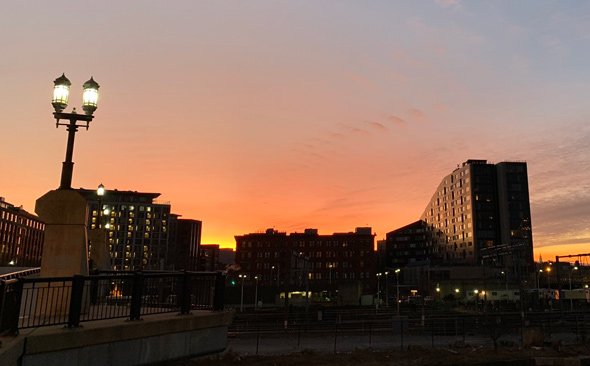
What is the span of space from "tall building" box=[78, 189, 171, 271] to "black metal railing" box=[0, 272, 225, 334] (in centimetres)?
17356

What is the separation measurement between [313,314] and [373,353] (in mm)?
35025

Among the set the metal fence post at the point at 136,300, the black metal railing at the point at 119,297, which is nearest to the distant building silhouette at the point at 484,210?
the black metal railing at the point at 119,297

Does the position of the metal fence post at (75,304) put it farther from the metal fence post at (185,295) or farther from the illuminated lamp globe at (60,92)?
the illuminated lamp globe at (60,92)

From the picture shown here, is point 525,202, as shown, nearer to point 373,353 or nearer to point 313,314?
point 313,314

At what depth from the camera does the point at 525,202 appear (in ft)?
467

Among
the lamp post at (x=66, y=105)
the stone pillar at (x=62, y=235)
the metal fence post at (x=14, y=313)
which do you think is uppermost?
the lamp post at (x=66, y=105)

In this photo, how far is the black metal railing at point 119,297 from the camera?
30.8 feet

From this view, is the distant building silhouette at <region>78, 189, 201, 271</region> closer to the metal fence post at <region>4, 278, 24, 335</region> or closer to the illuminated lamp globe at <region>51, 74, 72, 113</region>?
the illuminated lamp globe at <region>51, 74, 72, 113</region>

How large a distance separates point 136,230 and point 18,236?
41414mm

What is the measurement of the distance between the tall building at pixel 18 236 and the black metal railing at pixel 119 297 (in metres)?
141

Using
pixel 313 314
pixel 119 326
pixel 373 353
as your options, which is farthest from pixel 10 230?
pixel 119 326

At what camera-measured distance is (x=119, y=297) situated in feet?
48.6

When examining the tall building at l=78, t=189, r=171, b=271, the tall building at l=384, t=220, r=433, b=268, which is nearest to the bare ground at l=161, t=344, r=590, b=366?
the tall building at l=384, t=220, r=433, b=268

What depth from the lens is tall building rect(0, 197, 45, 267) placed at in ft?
472
